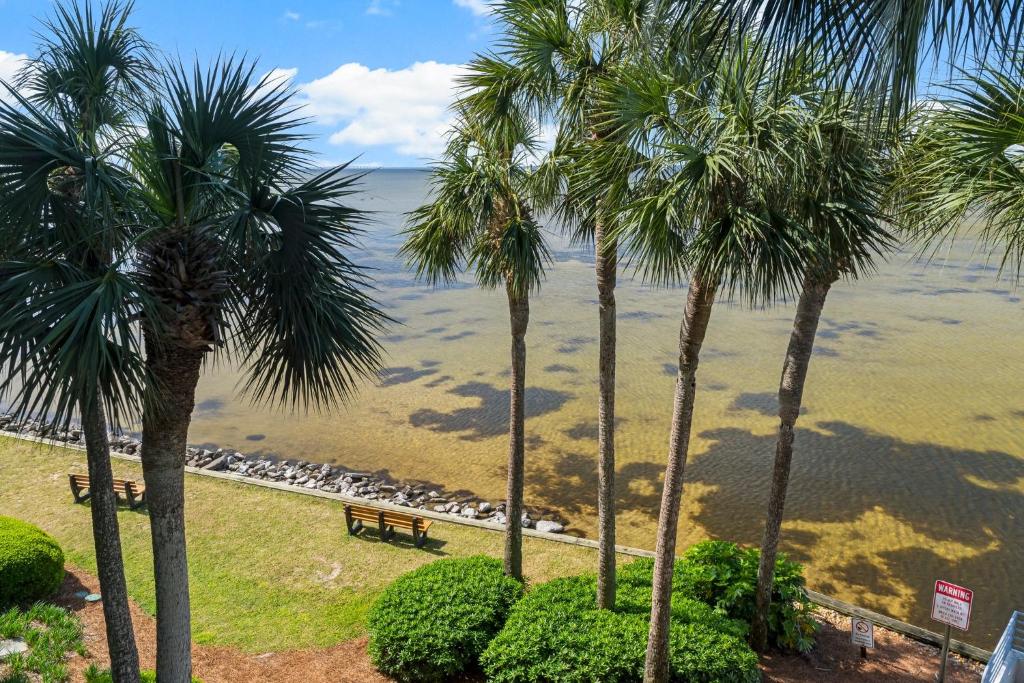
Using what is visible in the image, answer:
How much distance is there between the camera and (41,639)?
7.91 metres

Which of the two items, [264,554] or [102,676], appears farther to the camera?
[264,554]

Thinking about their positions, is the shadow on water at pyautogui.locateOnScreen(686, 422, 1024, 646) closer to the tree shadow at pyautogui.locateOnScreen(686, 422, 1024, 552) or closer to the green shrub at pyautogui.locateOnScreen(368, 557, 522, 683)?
the tree shadow at pyautogui.locateOnScreen(686, 422, 1024, 552)

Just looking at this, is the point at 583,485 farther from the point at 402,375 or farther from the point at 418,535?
the point at 402,375

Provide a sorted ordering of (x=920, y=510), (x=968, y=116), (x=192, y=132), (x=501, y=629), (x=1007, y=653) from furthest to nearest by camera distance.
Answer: (x=920, y=510), (x=501, y=629), (x=1007, y=653), (x=968, y=116), (x=192, y=132)

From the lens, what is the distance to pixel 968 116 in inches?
212

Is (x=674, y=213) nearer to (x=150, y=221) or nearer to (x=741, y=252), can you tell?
(x=741, y=252)

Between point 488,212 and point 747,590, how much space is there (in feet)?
21.0

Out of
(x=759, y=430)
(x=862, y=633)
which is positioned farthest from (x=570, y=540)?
(x=759, y=430)

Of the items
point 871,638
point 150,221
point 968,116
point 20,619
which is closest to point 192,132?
point 150,221

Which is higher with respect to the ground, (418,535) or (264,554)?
(418,535)

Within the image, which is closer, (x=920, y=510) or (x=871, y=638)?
(x=871, y=638)

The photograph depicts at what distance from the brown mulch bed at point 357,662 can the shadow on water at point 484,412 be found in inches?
429

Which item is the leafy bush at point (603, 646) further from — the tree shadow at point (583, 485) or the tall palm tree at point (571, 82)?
the tree shadow at point (583, 485)

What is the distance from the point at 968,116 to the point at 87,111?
7713 millimetres
